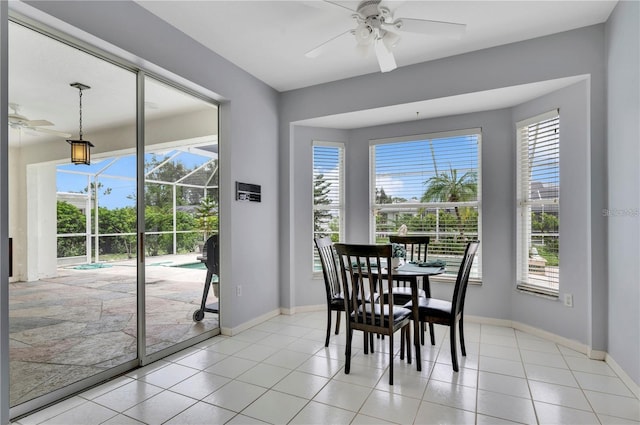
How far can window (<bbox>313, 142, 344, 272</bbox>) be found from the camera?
15.0 feet

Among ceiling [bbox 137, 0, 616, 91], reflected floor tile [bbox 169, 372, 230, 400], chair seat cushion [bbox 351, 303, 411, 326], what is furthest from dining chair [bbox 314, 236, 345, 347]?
ceiling [bbox 137, 0, 616, 91]

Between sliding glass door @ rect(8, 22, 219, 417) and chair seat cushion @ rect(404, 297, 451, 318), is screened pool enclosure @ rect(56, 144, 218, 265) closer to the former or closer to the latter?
sliding glass door @ rect(8, 22, 219, 417)

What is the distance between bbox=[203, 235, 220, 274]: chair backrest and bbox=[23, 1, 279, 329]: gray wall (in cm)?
A: 8

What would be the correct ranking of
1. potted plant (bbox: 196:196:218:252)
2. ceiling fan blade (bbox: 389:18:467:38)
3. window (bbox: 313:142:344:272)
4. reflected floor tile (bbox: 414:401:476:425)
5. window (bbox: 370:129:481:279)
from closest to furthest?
1. reflected floor tile (bbox: 414:401:476:425)
2. ceiling fan blade (bbox: 389:18:467:38)
3. potted plant (bbox: 196:196:218:252)
4. window (bbox: 370:129:481:279)
5. window (bbox: 313:142:344:272)

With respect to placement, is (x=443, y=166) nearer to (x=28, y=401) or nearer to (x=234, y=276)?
(x=234, y=276)

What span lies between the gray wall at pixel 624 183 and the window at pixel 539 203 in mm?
573

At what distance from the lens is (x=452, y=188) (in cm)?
416

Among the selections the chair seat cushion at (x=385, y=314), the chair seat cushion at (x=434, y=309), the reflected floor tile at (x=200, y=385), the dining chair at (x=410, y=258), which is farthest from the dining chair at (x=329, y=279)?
the reflected floor tile at (x=200, y=385)

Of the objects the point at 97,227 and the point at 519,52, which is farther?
the point at 519,52

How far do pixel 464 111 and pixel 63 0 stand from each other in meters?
3.78

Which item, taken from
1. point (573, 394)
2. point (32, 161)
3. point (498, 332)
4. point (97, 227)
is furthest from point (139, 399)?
point (498, 332)

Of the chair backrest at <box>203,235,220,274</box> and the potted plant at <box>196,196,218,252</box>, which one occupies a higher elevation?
the potted plant at <box>196,196,218,252</box>

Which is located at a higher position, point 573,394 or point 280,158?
point 280,158

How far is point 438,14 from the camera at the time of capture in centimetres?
273
